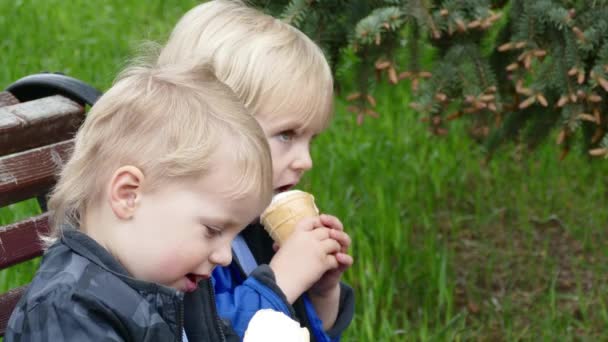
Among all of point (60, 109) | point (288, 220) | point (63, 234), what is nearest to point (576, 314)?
point (288, 220)

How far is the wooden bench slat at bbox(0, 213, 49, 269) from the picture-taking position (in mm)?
2133

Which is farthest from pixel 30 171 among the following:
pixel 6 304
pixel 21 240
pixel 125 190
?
pixel 125 190

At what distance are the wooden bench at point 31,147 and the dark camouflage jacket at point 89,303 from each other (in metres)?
0.40

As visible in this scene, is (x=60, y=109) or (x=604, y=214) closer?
(x=60, y=109)

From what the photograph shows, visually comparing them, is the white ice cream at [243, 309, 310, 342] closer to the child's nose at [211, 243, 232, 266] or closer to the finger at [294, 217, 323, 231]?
the child's nose at [211, 243, 232, 266]

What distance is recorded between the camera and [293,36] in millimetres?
2354

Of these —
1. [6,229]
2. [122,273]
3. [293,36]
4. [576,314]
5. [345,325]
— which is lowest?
[576,314]

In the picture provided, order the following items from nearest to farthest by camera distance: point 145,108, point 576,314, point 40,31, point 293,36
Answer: point 145,108 < point 293,36 < point 576,314 < point 40,31

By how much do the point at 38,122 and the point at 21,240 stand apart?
0.83 feet

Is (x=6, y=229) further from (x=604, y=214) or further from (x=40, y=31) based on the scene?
(x=40, y=31)

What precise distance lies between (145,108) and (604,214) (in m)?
3.00

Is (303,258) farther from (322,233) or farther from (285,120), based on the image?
(285,120)

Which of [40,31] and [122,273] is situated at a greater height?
[122,273]

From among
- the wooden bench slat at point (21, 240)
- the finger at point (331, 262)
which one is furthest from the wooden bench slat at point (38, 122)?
the finger at point (331, 262)
